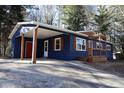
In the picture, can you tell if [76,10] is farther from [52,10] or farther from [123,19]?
[123,19]

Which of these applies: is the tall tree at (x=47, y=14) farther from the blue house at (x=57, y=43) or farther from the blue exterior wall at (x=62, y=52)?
the blue exterior wall at (x=62, y=52)

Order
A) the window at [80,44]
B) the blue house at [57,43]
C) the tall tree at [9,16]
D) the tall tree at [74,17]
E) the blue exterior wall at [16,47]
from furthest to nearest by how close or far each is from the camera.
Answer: the tall tree at [74,17] < the tall tree at [9,16] < the blue exterior wall at [16,47] < the window at [80,44] < the blue house at [57,43]

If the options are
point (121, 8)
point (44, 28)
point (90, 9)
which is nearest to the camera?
point (44, 28)

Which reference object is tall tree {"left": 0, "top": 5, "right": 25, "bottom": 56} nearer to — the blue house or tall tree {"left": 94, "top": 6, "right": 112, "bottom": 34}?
the blue house

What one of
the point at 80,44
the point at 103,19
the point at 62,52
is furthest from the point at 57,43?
the point at 103,19

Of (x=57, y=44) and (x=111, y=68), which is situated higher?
(x=57, y=44)

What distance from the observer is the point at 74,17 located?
106ft

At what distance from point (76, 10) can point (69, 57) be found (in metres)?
16.6

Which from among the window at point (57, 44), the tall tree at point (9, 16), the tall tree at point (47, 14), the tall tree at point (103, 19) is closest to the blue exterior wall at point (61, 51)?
the window at point (57, 44)

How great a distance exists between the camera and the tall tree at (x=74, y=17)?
1266 inches

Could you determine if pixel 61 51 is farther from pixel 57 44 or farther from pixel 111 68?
pixel 111 68

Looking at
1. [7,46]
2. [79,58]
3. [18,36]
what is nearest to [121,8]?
[79,58]

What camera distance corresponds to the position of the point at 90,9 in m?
34.9
